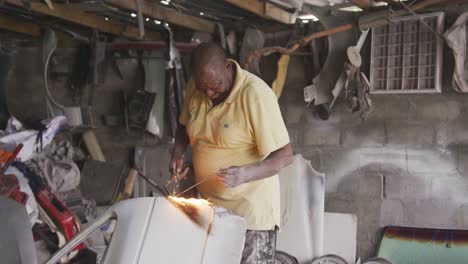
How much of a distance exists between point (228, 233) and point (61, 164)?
12.3ft

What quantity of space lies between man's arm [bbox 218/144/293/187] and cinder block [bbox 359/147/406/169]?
91.4 inches

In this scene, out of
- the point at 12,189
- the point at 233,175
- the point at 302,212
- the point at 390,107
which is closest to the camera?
the point at 233,175

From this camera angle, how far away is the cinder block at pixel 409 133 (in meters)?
4.52

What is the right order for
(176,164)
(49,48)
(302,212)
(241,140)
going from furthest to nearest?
(49,48), (302,212), (176,164), (241,140)

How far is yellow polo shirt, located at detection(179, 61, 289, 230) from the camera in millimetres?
2559

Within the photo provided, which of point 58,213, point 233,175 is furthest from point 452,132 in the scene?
point 58,213

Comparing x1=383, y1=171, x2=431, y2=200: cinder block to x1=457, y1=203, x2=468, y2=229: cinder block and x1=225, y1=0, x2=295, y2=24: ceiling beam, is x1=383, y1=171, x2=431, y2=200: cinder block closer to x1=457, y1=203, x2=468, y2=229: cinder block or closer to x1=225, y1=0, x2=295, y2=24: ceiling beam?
x1=457, y1=203, x2=468, y2=229: cinder block

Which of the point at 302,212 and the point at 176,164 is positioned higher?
the point at 176,164

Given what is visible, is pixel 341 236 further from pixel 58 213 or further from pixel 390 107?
pixel 58 213

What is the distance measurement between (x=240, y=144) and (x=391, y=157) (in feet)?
8.03

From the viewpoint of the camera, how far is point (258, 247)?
2664 millimetres

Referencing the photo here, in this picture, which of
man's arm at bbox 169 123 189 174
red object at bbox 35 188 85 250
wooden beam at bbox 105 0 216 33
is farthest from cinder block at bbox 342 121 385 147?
red object at bbox 35 188 85 250

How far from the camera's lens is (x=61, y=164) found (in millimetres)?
5406

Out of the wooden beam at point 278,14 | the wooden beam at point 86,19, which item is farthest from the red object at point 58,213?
the wooden beam at point 278,14
